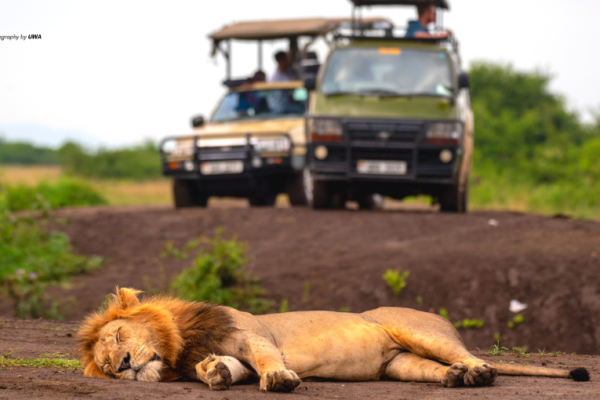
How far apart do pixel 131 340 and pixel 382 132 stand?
7747 millimetres

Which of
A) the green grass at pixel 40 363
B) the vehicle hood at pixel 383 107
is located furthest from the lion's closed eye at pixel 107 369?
the vehicle hood at pixel 383 107

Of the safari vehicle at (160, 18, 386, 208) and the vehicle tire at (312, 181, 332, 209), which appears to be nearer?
the vehicle tire at (312, 181, 332, 209)

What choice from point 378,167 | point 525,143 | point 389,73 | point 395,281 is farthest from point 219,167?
point 525,143

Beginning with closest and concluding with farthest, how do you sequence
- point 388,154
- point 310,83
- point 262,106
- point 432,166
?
1. point 432,166
2. point 388,154
3. point 310,83
4. point 262,106

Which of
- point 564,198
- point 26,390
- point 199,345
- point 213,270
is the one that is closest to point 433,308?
point 213,270

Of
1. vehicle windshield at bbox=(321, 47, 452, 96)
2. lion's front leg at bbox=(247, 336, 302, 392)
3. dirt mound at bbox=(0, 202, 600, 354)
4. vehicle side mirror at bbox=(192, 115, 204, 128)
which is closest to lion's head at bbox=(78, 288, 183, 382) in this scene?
lion's front leg at bbox=(247, 336, 302, 392)

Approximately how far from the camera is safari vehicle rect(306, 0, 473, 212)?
1098 cm

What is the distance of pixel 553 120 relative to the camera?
27.8m

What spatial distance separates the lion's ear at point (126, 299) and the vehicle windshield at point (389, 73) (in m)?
7.62

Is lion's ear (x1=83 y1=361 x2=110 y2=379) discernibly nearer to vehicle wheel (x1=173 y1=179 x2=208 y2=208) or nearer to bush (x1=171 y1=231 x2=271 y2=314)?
bush (x1=171 y1=231 x2=271 y2=314)

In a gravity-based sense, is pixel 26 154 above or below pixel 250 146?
below

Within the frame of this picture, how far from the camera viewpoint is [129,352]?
144 inches

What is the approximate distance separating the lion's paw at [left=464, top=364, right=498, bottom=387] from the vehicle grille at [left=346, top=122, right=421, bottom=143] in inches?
290

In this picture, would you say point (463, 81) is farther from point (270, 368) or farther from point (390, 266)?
A: point (270, 368)
